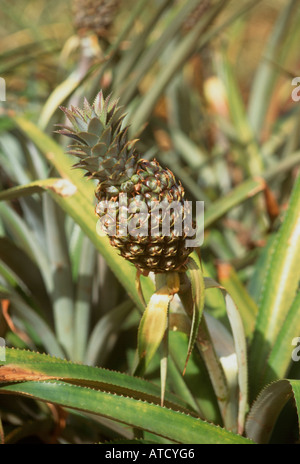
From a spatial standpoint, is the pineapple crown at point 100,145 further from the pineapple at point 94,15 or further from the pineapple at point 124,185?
the pineapple at point 94,15

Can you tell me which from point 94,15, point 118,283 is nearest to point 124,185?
point 118,283

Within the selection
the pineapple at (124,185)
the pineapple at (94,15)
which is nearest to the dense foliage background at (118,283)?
the pineapple at (94,15)

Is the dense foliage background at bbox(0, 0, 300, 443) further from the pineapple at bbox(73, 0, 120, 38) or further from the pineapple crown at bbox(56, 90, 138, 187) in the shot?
the pineapple crown at bbox(56, 90, 138, 187)

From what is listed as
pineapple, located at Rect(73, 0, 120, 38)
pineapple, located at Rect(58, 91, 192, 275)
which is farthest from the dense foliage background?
pineapple, located at Rect(58, 91, 192, 275)

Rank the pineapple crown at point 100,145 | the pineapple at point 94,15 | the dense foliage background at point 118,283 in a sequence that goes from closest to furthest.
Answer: the pineapple crown at point 100,145, the dense foliage background at point 118,283, the pineapple at point 94,15

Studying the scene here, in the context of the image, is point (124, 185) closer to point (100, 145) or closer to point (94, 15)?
point (100, 145)

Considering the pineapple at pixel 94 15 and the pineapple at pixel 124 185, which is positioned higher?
the pineapple at pixel 94 15

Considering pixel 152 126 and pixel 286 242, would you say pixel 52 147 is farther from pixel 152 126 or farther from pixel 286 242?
pixel 152 126
